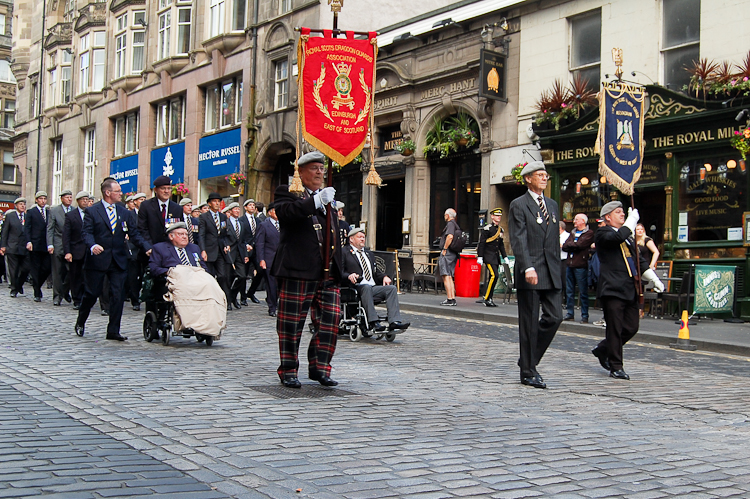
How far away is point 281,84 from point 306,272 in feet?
79.5

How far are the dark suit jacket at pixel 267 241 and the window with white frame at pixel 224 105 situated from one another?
19.3 meters

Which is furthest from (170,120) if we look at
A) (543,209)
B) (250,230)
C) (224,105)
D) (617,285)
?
(543,209)

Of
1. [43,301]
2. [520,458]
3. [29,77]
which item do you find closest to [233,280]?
[43,301]

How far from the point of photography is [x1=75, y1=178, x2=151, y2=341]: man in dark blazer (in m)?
10.1

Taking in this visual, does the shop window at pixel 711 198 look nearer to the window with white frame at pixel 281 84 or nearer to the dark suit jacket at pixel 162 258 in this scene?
the dark suit jacket at pixel 162 258

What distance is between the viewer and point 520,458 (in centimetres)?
488

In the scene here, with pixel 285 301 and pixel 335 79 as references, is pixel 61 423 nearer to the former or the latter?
pixel 285 301

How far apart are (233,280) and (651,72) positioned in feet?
31.3

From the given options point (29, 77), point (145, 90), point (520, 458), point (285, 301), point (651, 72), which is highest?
point (29, 77)

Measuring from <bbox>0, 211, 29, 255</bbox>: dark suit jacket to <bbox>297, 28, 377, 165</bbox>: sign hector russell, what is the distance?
1211cm

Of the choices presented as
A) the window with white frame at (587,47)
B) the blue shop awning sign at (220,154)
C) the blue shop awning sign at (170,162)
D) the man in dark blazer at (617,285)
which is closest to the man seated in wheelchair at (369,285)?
the man in dark blazer at (617,285)

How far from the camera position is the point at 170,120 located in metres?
37.8

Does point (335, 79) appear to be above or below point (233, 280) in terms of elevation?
above

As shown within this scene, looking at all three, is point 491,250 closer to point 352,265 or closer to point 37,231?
point 352,265
